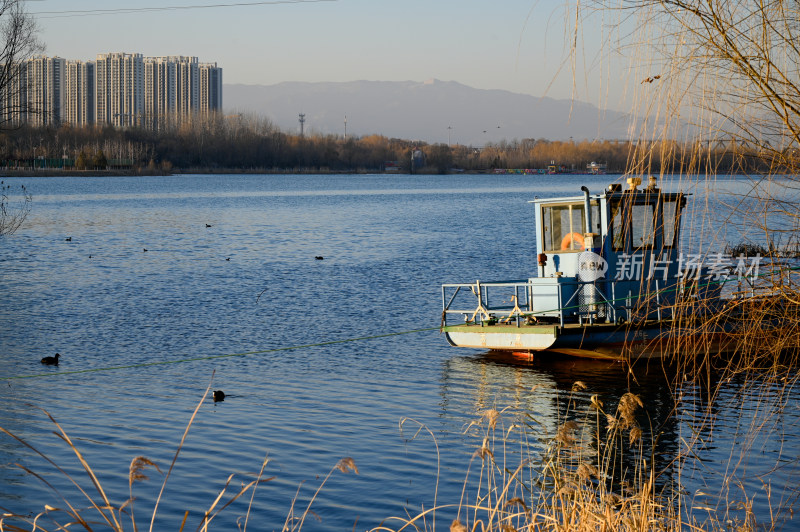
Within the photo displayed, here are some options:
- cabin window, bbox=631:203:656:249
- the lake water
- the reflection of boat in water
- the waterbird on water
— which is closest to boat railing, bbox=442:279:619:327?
the reflection of boat in water

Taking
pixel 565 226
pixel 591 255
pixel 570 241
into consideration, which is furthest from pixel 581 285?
pixel 565 226

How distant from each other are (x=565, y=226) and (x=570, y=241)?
0.34 m

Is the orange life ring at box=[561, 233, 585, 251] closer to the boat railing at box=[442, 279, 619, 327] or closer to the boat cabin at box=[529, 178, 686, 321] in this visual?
the boat cabin at box=[529, 178, 686, 321]

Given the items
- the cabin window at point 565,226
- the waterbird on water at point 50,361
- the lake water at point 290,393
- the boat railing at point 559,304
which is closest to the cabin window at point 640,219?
the cabin window at point 565,226

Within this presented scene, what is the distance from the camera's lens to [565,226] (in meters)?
19.0

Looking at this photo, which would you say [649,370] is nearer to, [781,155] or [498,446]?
[498,446]

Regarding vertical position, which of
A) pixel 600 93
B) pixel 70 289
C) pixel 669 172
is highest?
pixel 600 93

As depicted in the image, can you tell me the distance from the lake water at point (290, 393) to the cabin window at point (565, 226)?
255cm

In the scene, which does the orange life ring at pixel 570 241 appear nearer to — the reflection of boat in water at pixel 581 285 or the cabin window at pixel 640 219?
the reflection of boat in water at pixel 581 285

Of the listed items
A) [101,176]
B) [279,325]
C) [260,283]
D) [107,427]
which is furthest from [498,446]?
[101,176]

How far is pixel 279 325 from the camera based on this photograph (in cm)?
2638

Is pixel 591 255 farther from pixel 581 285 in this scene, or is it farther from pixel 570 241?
pixel 570 241

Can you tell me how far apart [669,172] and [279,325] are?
22.2 metres

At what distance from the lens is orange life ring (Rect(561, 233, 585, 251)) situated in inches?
739
